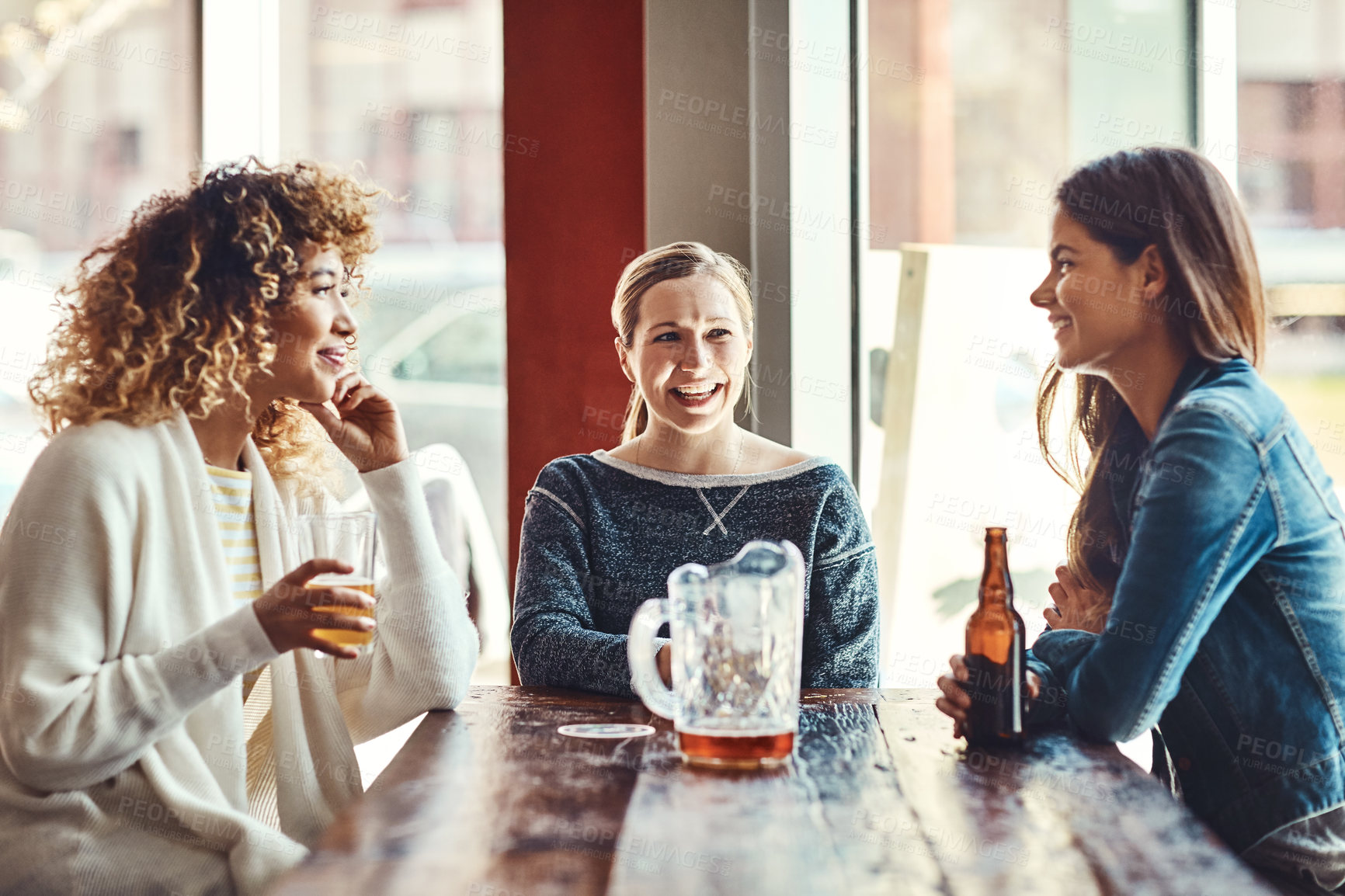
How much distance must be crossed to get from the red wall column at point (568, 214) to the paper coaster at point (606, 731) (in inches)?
44.8

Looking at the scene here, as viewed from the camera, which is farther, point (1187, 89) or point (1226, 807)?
point (1187, 89)

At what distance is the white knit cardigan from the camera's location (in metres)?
1.19

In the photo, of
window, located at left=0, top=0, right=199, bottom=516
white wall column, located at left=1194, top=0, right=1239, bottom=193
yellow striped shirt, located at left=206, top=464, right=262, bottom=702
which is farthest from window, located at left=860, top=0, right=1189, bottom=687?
window, located at left=0, top=0, right=199, bottom=516

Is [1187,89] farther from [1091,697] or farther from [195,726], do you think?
[195,726]

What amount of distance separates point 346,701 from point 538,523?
0.41m

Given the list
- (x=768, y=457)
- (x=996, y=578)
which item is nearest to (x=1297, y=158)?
(x=768, y=457)

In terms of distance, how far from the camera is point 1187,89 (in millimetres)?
2402

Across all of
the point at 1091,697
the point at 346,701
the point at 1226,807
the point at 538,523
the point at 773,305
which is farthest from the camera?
the point at 773,305

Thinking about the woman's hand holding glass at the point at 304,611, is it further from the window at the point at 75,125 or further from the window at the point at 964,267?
the window at the point at 75,125

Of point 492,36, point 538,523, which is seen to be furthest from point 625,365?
point 492,36

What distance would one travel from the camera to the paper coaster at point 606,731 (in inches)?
48.9

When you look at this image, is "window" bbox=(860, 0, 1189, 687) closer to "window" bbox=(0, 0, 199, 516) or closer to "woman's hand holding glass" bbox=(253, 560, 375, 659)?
"woman's hand holding glass" bbox=(253, 560, 375, 659)

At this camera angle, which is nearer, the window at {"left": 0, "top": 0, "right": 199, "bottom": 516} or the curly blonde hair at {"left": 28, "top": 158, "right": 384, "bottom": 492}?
the curly blonde hair at {"left": 28, "top": 158, "right": 384, "bottom": 492}

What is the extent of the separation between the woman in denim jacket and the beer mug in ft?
0.80
